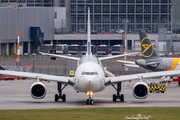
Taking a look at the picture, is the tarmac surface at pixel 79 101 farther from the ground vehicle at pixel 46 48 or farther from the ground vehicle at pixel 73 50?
the ground vehicle at pixel 46 48

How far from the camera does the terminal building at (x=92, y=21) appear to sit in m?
113

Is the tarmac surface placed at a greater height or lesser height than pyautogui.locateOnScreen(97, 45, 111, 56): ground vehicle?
lesser

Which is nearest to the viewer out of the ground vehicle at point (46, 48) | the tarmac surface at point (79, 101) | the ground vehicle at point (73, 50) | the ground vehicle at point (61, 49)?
the tarmac surface at point (79, 101)

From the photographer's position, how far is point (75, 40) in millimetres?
159625

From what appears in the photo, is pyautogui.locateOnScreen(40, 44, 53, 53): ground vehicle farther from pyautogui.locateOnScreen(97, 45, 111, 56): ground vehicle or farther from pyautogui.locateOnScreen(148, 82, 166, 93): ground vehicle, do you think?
pyautogui.locateOnScreen(148, 82, 166, 93): ground vehicle

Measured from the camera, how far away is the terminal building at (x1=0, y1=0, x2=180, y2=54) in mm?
112613

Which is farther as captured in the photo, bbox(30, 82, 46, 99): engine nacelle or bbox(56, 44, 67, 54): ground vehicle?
bbox(56, 44, 67, 54): ground vehicle

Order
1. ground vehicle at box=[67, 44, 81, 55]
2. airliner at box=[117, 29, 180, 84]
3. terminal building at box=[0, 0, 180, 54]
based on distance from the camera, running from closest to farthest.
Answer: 1. airliner at box=[117, 29, 180, 84]
2. terminal building at box=[0, 0, 180, 54]
3. ground vehicle at box=[67, 44, 81, 55]

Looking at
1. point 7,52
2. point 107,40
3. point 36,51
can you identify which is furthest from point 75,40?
point 7,52

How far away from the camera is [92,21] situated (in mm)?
186500

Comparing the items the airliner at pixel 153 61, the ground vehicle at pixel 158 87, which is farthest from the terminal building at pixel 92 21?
the ground vehicle at pixel 158 87

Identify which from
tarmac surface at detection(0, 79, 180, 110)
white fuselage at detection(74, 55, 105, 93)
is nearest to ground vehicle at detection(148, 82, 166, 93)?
tarmac surface at detection(0, 79, 180, 110)

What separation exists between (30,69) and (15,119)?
2007 inches

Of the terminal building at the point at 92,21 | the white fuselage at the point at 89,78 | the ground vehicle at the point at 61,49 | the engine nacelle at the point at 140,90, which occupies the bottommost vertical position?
the engine nacelle at the point at 140,90
